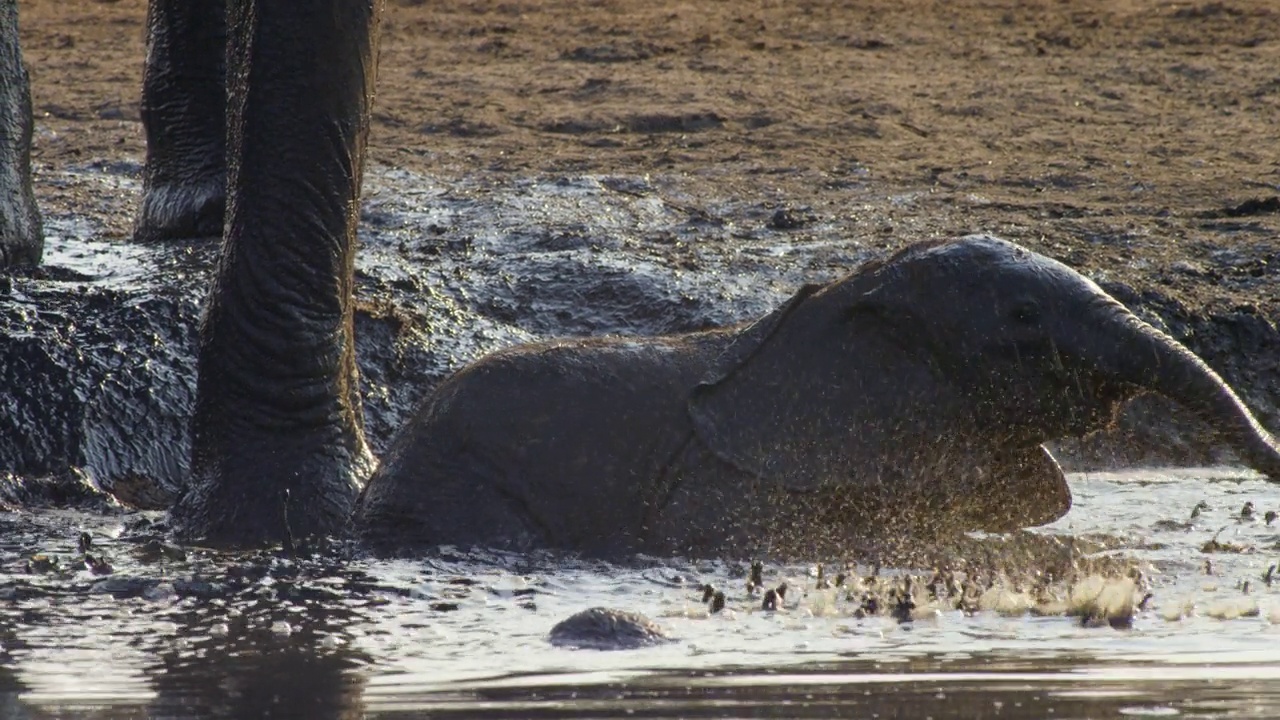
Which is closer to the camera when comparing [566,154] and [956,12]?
[566,154]

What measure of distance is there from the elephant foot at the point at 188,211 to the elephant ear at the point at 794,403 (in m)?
2.96

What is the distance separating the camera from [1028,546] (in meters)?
5.12

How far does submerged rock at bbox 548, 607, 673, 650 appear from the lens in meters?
4.00

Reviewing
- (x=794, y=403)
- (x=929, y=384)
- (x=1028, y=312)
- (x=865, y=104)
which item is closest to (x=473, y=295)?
(x=794, y=403)

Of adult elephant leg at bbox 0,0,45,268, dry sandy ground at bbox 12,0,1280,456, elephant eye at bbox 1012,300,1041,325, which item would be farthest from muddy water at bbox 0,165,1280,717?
dry sandy ground at bbox 12,0,1280,456

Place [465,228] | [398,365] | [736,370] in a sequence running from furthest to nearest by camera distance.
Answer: [465,228], [398,365], [736,370]

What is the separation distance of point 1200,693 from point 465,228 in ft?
18.3

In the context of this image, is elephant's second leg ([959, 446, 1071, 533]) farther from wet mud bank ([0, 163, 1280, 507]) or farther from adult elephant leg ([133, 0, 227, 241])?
adult elephant leg ([133, 0, 227, 241])

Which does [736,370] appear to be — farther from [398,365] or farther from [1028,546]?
[398,365]

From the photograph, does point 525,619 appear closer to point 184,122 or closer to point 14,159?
point 14,159

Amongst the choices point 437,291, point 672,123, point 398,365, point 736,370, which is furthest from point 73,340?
point 672,123

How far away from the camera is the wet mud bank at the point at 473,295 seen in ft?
20.5

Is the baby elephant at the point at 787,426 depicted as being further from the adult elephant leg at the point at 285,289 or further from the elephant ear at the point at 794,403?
the adult elephant leg at the point at 285,289

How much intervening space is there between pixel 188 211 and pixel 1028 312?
352cm
